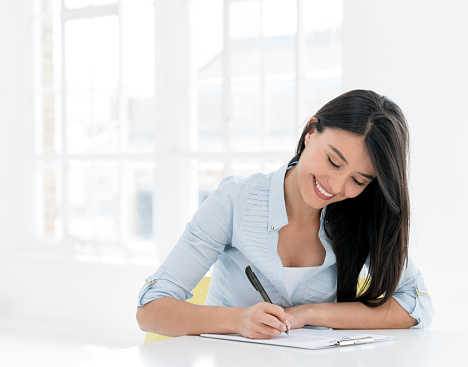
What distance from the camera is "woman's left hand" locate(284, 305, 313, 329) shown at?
177 centimetres

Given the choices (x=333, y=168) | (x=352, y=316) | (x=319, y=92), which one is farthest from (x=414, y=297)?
(x=319, y=92)

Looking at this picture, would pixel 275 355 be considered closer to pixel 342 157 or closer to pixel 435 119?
pixel 342 157

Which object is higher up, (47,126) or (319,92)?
(319,92)

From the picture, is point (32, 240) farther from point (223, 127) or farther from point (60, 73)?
point (223, 127)

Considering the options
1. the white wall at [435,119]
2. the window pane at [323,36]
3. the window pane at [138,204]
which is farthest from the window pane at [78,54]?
the white wall at [435,119]

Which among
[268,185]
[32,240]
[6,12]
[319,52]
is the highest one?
[6,12]

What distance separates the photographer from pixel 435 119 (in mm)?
3291

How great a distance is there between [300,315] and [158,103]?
282 cm

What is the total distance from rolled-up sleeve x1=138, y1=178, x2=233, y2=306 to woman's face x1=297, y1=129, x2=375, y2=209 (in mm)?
241

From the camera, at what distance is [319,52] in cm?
397

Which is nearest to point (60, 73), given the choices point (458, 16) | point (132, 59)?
point (132, 59)

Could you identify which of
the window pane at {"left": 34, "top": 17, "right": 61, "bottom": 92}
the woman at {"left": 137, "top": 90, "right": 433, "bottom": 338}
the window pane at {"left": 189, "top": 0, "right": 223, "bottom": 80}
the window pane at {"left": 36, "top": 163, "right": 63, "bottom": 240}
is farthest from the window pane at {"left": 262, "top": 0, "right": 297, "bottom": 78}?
the woman at {"left": 137, "top": 90, "right": 433, "bottom": 338}

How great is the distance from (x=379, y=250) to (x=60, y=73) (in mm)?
3613

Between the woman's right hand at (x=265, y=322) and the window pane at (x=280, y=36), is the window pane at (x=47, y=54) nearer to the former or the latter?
the window pane at (x=280, y=36)
